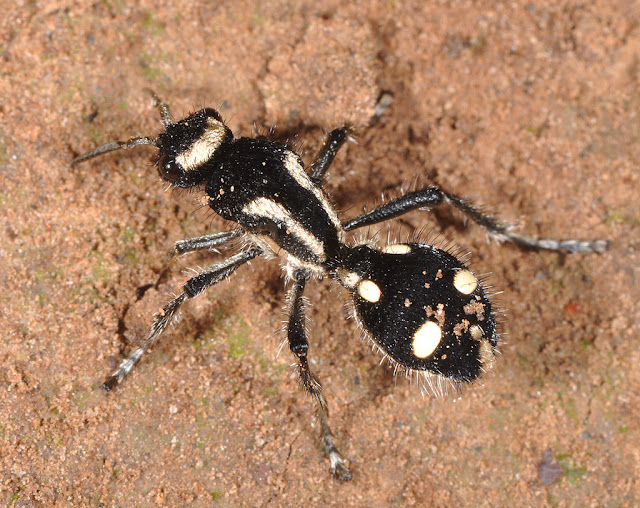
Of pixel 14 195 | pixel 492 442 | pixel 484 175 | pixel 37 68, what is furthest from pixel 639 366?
pixel 37 68

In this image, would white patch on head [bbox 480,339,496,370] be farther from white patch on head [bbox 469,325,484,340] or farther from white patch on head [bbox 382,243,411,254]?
white patch on head [bbox 382,243,411,254]

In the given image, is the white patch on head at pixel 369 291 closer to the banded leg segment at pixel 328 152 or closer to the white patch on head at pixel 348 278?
the white patch on head at pixel 348 278

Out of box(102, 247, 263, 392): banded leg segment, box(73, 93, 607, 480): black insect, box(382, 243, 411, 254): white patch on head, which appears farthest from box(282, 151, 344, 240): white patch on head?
box(102, 247, 263, 392): banded leg segment

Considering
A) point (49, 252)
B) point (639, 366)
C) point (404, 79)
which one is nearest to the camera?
point (49, 252)

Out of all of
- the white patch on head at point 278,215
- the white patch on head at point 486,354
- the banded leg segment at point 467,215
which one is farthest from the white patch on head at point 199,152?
→ the white patch on head at point 486,354

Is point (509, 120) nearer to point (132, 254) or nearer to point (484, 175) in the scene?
point (484, 175)

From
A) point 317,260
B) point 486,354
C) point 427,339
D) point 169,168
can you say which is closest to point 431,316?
point 427,339

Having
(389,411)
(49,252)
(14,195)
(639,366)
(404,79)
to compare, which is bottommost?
(639,366)
